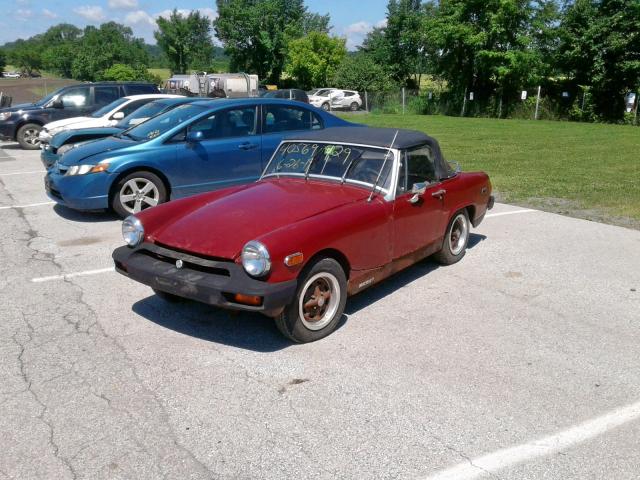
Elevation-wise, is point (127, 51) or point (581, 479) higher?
point (127, 51)

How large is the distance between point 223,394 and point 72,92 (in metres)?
14.1

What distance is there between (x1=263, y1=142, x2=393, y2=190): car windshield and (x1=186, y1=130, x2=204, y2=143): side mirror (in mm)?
2482

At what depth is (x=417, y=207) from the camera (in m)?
5.24

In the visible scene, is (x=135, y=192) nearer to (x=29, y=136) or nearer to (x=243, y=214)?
(x=243, y=214)

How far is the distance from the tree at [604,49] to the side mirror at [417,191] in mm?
26575

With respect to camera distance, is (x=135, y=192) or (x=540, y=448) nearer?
(x=540, y=448)

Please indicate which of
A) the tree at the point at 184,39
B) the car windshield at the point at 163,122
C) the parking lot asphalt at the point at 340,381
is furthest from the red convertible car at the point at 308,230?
the tree at the point at 184,39

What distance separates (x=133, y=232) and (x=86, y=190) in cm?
338

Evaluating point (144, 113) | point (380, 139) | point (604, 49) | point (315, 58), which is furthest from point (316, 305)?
point (315, 58)

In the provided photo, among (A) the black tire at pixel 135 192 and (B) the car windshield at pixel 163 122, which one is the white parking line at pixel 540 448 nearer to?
(A) the black tire at pixel 135 192

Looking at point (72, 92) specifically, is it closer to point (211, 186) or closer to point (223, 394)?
point (211, 186)

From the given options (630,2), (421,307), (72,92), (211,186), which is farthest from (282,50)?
(421,307)

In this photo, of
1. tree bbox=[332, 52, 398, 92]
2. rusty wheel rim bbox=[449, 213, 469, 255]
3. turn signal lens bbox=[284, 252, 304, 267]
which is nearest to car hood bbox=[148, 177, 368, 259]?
turn signal lens bbox=[284, 252, 304, 267]

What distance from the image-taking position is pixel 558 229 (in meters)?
7.74
